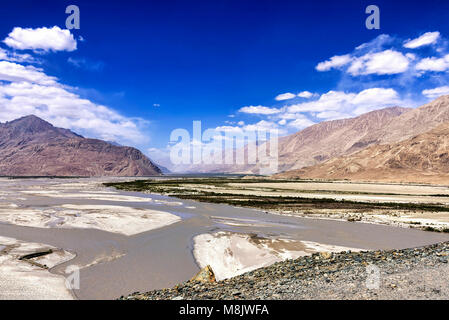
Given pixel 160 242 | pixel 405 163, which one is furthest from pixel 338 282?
pixel 405 163

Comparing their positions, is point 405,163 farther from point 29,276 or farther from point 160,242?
point 29,276

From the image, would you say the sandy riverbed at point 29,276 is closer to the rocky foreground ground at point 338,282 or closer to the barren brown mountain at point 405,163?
the rocky foreground ground at point 338,282

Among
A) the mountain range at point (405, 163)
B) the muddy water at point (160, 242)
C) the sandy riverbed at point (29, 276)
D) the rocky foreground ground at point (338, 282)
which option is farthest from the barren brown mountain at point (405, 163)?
the sandy riverbed at point (29, 276)

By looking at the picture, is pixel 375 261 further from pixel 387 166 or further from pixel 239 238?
pixel 387 166

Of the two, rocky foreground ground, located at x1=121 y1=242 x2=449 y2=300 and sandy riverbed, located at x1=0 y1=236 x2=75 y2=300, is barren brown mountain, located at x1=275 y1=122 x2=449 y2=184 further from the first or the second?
sandy riverbed, located at x1=0 y1=236 x2=75 y2=300

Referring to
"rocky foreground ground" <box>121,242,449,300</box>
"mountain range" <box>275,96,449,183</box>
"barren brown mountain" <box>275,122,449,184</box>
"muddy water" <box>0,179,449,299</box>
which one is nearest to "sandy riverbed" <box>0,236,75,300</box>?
"muddy water" <box>0,179,449,299</box>
